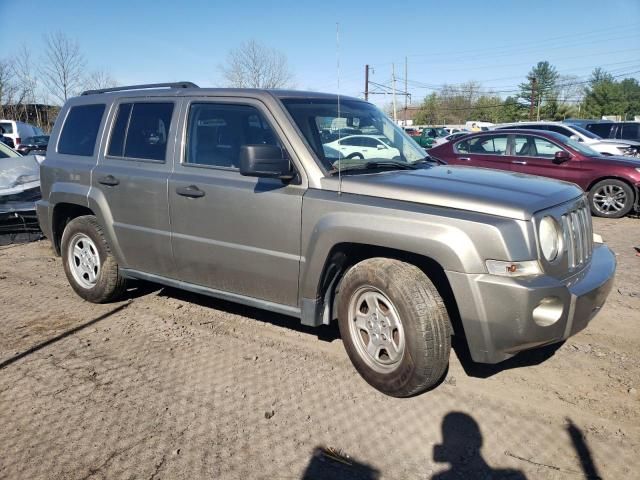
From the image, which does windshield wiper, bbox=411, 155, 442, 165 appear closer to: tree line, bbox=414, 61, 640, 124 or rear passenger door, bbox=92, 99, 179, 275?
rear passenger door, bbox=92, 99, 179, 275

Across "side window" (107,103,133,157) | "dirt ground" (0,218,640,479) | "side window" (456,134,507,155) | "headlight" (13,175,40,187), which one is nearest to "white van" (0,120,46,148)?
"headlight" (13,175,40,187)

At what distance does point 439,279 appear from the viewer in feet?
11.3

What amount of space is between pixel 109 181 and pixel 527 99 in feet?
294

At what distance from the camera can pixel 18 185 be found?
786cm

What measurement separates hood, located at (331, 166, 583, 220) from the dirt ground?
1218mm

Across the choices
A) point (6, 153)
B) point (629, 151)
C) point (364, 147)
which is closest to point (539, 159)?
point (629, 151)

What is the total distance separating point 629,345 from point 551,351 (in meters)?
0.64

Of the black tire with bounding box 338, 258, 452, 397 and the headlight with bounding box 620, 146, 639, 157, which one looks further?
the headlight with bounding box 620, 146, 639, 157

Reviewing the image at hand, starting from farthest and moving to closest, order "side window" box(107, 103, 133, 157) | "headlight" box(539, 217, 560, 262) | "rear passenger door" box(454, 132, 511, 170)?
Result: 1. "rear passenger door" box(454, 132, 511, 170)
2. "side window" box(107, 103, 133, 157)
3. "headlight" box(539, 217, 560, 262)

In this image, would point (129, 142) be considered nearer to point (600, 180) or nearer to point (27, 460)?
point (27, 460)

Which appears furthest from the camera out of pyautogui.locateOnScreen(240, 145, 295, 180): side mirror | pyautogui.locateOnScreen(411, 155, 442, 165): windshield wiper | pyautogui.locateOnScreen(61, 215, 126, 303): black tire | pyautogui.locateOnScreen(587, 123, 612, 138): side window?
pyautogui.locateOnScreen(587, 123, 612, 138): side window

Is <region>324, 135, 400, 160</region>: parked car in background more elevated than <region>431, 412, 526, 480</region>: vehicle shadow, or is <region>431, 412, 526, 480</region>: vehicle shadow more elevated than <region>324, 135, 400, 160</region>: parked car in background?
<region>324, 135, 400, 160</region>: parked car in background

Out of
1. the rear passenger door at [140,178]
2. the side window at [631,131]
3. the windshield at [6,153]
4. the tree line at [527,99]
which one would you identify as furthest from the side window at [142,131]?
the tree line at [527,99]

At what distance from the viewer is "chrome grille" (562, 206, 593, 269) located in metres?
3.18
